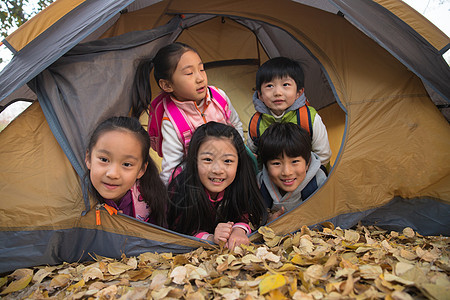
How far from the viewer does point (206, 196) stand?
2031 millimetres

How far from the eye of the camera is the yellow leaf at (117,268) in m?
1.65

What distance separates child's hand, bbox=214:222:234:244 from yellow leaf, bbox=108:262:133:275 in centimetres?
45

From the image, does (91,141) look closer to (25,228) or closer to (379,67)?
(25,228)

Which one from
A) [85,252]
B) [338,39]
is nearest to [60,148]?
[85,252]

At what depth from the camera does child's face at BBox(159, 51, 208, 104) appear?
2.32 m

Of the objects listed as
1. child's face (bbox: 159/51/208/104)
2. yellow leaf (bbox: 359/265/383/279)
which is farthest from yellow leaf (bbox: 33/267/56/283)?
yellow leaf (bbox: 359/265/383/279)

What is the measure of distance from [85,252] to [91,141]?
552mm

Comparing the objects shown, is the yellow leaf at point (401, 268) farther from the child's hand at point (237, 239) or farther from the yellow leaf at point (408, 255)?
the child's hand at point (237, 239)

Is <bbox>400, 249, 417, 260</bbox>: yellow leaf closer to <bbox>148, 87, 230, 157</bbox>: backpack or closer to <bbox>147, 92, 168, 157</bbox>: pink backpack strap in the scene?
<bbox>148, 87, 230, 157</bbox>: backpack

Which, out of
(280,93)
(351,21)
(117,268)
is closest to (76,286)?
(117,268)

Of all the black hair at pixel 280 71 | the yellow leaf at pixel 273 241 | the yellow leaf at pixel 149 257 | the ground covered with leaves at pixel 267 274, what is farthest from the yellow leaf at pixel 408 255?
the black hair at pixel 280 71

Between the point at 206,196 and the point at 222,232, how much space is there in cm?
23

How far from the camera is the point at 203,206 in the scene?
2.03 m

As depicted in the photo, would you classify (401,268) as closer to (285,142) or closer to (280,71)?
(285,142)
